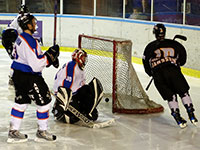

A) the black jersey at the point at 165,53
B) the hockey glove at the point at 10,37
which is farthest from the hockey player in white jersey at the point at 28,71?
the hockey glove at the point at 10,37

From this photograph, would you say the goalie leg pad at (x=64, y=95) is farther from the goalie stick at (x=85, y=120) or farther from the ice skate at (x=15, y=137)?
the ice skate at (x=15, y=137)

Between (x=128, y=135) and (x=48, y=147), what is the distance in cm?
87

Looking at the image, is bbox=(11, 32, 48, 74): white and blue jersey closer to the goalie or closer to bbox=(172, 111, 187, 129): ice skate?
the goalie

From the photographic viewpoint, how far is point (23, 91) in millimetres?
4766

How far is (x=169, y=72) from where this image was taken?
5.50 metres

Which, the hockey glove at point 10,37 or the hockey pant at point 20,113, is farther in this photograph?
the hockey glove at point 10,37

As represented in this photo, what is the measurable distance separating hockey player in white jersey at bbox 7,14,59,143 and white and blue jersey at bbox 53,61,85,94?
0.69 meters

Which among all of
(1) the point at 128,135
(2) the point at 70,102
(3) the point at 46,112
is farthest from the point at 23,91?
(1) the point at 128,135

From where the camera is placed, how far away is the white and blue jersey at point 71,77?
5.49m

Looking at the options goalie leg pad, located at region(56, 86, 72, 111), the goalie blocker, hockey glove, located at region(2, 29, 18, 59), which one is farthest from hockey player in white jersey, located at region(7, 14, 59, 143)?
hockey glove, located at region(2, 29, 18, 59)

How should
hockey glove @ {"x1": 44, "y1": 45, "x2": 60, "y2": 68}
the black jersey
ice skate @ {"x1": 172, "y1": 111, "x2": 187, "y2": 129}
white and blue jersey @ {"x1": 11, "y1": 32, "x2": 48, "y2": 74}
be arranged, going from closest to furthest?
white and blue jersey @ {"x1": 11, "y1": 32, "x2": 48, "y2": 74} → hockey glove @ {"x1": 44, "y1": 45, "x2": 60, "y2": 68} → ice skate @ {"x1": 172, "y1": 111, "x2": 187, "y2": 129} → the black jersey

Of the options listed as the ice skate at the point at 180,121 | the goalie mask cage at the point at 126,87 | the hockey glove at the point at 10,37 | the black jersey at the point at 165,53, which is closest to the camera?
the ice skate at the point at 180,121

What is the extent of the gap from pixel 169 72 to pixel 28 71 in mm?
1568

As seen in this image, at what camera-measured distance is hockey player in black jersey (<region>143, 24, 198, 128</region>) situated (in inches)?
215
